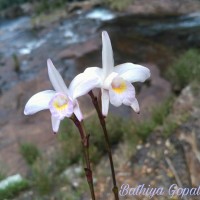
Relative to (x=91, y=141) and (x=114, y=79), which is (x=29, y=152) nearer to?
(x=91, y=141)

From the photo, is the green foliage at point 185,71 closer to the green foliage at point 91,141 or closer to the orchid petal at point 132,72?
the green foliage at point 91,141

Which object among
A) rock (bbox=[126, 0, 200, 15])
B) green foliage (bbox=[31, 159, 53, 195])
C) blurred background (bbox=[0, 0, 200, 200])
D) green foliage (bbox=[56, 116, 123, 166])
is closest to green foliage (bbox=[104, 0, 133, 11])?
rock (bbox=[126, 0, 200, 15])

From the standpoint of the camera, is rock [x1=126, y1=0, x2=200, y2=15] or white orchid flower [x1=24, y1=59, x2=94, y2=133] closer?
white orchid flower [x1=24, y1=59, x2=94, y2=133]

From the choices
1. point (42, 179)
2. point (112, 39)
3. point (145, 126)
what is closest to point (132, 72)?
point (42, 179)

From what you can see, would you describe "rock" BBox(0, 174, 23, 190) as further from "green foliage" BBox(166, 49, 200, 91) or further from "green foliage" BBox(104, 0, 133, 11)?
"green foliage" BBox(104, 0, 133, 11)

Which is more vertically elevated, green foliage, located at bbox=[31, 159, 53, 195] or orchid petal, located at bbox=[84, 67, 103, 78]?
orchid petal, located at bbox=[84, 67, 103, 78]

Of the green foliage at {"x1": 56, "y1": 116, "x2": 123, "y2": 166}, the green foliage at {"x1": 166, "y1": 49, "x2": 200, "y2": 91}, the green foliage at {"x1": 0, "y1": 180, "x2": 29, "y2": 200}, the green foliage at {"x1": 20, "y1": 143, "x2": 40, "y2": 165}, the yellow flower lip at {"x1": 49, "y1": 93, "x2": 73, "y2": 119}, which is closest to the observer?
the yellow flower lip at {"x1": 49, "y1": 93, "x2": 73, "y2": 119}

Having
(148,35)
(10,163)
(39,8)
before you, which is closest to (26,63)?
(148,35)

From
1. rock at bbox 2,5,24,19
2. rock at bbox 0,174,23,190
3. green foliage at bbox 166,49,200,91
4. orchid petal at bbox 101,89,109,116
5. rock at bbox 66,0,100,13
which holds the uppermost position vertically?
orchid petal at bbox 101,89,109,116

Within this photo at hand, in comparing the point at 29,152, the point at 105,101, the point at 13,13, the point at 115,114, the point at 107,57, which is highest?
the point at 107,57
